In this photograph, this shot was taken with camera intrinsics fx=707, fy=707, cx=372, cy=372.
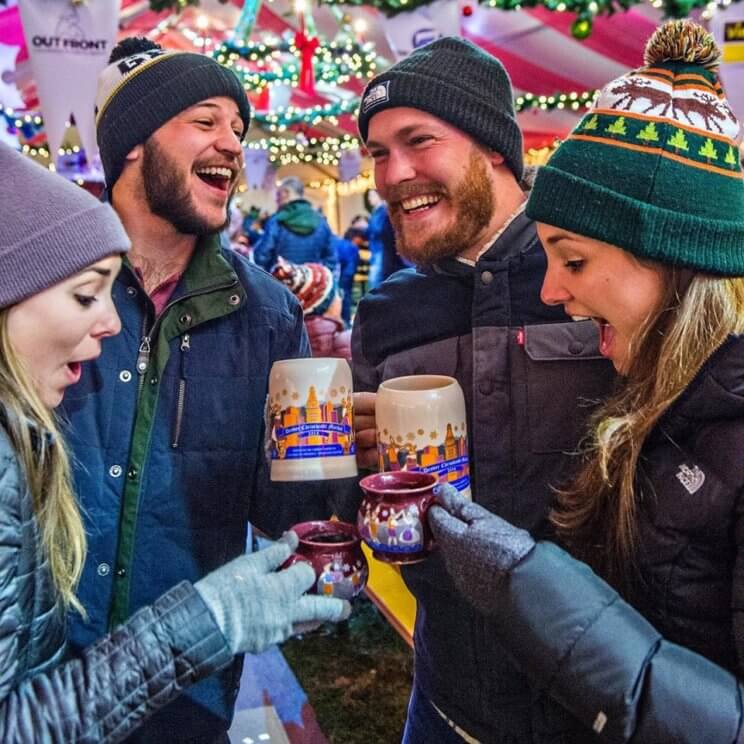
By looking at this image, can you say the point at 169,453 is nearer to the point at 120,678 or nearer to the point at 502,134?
the point at 120,678

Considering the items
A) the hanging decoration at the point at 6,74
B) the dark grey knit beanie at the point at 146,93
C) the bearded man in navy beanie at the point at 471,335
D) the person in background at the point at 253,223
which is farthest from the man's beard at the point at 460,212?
the person in background at the point at 253,223

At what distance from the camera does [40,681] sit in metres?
1.07

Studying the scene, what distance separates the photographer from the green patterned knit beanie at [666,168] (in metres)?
1.17

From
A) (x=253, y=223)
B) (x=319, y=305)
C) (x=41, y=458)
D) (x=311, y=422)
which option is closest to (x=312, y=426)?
(x=311, y=422)

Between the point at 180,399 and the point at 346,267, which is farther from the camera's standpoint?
the point at 346,267

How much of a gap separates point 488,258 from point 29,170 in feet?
3.17

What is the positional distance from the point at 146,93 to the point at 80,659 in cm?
145

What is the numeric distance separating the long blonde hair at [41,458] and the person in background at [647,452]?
654 millimetres

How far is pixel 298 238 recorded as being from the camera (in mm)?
7156

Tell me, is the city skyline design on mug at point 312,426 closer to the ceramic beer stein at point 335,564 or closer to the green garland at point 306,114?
the ceramic beer stein at point 335,564

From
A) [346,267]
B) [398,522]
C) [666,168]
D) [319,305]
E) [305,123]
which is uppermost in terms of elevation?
[666,168]

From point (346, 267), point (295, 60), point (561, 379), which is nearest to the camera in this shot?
point (561, 379)

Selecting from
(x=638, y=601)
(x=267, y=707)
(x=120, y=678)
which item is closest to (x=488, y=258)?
(x=638, y=601)

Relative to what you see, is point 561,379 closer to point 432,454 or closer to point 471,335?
point 471,335
